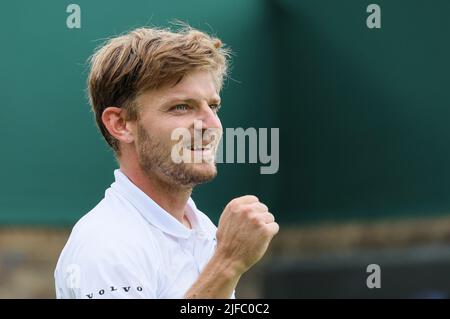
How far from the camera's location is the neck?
6.61 ft

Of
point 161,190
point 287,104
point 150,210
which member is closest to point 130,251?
point 150,210

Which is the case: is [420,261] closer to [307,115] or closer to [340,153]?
[340,153]

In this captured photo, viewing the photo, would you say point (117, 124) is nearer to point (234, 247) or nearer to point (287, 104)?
point (234, 247)

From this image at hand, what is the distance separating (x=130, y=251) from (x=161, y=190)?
288 mm

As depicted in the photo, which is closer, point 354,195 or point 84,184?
point 84,184

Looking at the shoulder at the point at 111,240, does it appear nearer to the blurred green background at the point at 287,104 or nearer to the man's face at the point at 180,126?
the man's face at the point at 180,126

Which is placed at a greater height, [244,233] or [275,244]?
[244,233]

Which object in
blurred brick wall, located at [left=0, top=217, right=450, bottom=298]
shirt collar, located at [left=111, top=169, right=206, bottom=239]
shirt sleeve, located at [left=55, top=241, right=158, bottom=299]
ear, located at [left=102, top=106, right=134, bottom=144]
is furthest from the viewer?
blurred brick wall, located at [left=0, top=217, right=450, bottom=298]

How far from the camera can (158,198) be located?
2.02 m

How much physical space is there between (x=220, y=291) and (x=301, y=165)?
3250 mm

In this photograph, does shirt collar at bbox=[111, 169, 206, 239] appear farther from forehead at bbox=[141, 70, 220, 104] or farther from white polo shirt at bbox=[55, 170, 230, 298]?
forehead at bbox=[141, 70, 220, 104]

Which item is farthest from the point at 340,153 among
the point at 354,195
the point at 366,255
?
the point at 366,255

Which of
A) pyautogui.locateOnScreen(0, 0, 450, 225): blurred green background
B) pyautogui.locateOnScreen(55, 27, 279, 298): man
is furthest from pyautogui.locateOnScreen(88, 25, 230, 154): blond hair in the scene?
pyautogui.locateOnScreen(0, 0, 450, 225): blurred green background

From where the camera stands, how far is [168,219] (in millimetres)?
1932
